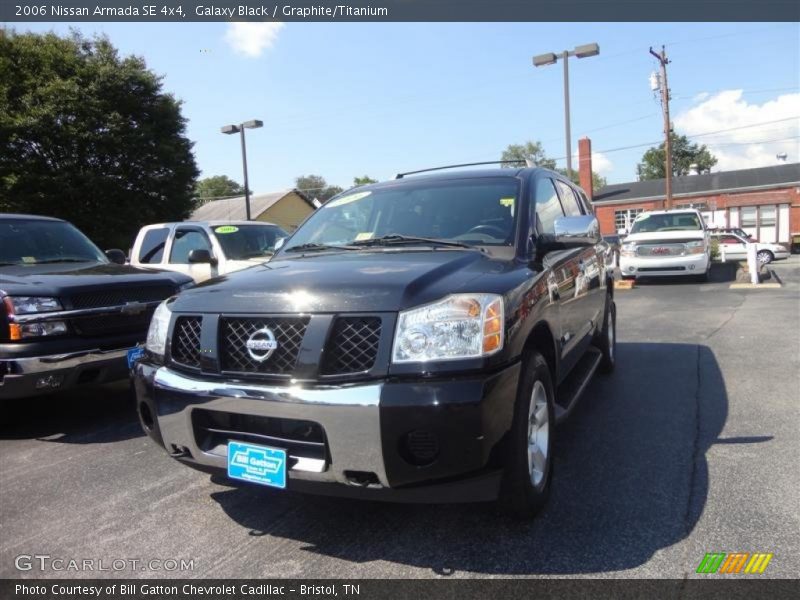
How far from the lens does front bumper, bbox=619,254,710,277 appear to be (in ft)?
45.9

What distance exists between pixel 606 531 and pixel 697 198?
41.0m

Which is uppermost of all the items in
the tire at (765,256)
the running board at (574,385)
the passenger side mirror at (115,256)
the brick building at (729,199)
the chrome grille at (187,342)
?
the brick building at (729,199)

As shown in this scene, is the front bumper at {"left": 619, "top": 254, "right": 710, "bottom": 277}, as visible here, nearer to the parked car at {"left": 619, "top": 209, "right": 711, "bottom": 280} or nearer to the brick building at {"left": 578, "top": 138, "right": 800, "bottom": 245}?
the parked car at {"left": 619, "top": 209, "right": 711, "bottom": 280}

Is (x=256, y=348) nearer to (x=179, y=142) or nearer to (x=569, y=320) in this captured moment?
(x=569, y=320)

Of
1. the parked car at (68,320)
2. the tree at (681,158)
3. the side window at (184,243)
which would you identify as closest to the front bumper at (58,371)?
the parked car at (68,320)

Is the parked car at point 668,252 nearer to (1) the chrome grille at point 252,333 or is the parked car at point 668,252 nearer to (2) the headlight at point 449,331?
(2) the headlight at point 449,331

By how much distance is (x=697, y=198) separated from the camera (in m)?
38.4

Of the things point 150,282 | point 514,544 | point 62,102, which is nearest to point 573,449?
point 514,544

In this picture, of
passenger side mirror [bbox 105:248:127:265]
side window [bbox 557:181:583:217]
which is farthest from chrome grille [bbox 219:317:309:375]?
passenger side mirror [bbox 105:248:127:265]

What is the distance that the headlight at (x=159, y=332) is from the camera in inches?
118

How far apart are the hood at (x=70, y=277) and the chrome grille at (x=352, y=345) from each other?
3160 mm

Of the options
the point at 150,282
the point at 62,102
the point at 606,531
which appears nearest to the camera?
the point at 606,531

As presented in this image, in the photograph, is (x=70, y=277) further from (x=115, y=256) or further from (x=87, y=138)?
(x=87, y=138)

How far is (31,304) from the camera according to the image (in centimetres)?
442
